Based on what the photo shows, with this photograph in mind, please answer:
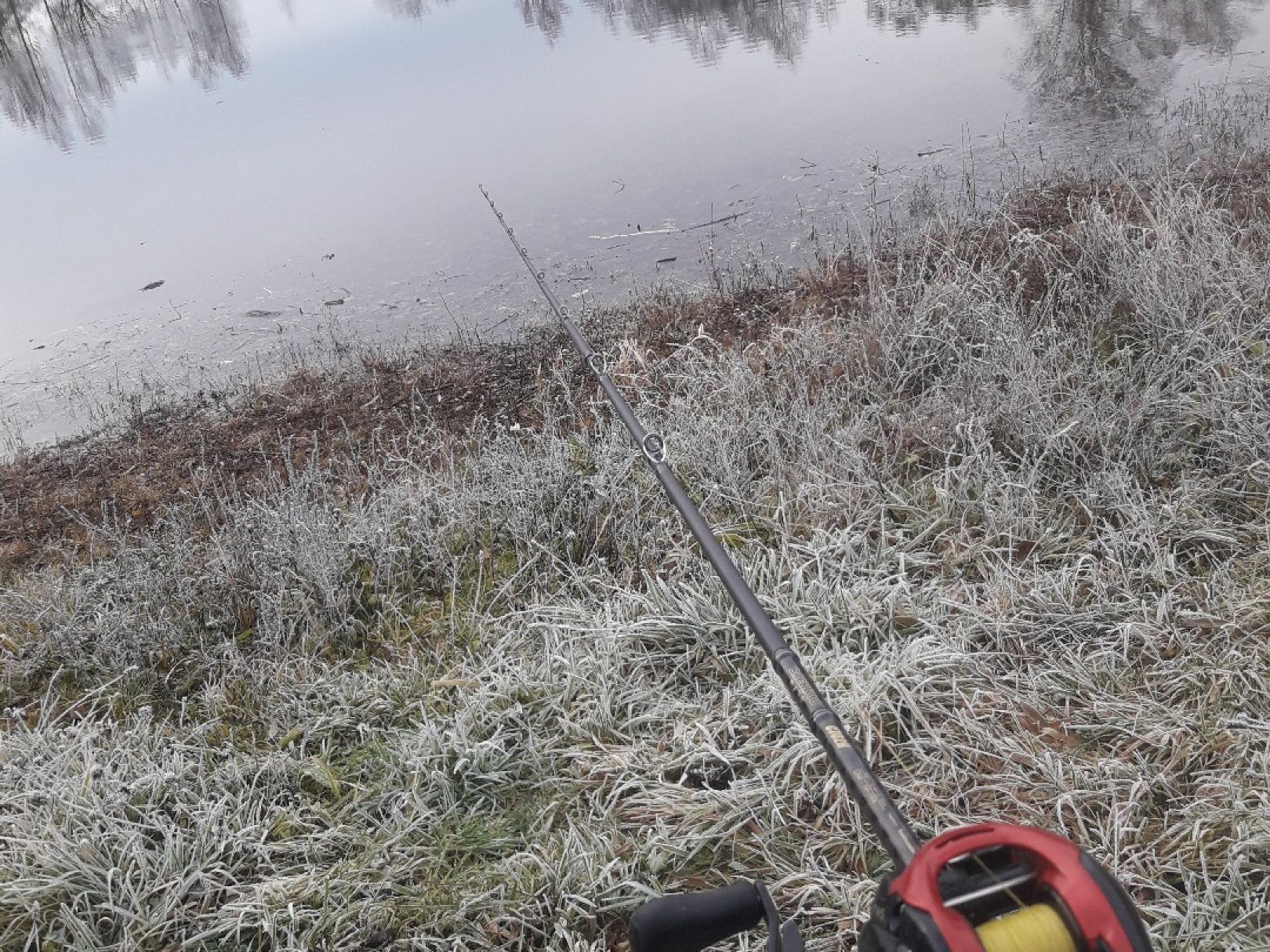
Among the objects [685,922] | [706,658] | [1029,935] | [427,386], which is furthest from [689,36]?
[1029,935]

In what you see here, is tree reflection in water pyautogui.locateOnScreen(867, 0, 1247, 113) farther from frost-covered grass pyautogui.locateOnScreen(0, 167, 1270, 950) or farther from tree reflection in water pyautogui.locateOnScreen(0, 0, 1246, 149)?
frost-covered grass pyautogui.locateOnScreen(0, 167, 1270, 950)

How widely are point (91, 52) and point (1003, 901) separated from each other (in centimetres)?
3872

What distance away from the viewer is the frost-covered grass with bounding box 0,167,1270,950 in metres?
2.52

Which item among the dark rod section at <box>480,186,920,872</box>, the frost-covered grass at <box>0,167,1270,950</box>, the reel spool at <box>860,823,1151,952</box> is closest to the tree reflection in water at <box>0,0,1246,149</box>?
the frost-covered grass at <box>0,167,1270,950</box>

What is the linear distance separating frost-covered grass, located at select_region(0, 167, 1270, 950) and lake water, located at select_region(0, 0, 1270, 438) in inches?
138

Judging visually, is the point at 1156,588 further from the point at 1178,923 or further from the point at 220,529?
the point at 220,529

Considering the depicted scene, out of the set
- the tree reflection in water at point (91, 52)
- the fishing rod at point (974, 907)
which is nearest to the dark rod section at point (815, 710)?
the fishing rod at point (974, 907)

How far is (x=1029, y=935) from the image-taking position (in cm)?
111

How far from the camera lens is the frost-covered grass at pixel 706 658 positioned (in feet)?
8.26

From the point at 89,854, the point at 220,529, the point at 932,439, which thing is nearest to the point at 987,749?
the point at 932,439

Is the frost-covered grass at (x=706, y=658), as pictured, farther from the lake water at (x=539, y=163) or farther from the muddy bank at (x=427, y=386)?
the lake water at (x=539, y=163)

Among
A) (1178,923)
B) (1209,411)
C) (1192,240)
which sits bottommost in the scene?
(1178,923)

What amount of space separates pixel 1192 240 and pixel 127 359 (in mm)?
9596

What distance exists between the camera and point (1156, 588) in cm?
321
